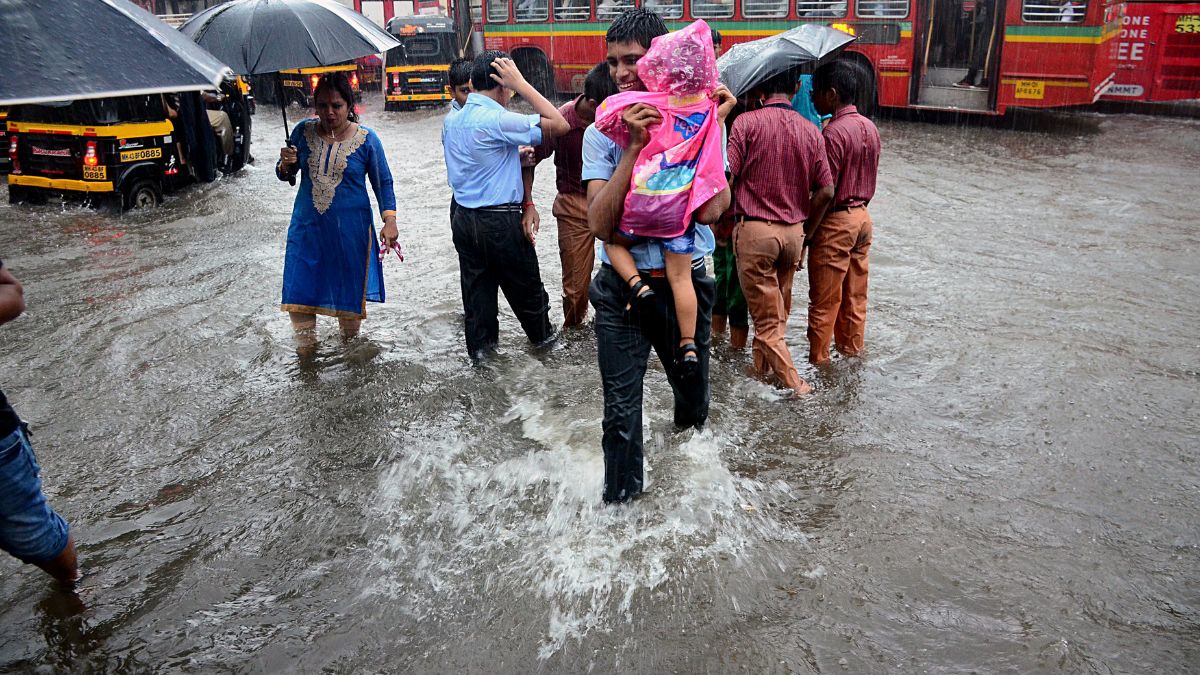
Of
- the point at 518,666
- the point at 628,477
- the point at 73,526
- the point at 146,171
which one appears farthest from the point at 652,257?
the point at 146,171

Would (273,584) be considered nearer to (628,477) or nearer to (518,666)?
(518,666)

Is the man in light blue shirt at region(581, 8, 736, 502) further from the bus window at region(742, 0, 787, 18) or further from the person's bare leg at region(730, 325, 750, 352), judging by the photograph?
the bus window at region(742, 0, 787, 18)

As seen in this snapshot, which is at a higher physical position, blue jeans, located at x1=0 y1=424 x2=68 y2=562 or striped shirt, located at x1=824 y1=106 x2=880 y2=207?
striped shirt, located at x1=824 y1=106 x2=880 y2=207

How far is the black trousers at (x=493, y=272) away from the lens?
486 cm

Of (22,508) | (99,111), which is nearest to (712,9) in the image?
(99,111)

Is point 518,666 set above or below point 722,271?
below

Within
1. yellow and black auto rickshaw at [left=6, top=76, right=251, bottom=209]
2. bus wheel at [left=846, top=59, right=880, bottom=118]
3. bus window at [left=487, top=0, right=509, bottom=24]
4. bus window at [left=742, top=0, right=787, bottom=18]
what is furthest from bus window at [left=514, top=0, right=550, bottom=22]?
yellow and black auto rickshaw at [left=6, top=76, right=251, bottom=209]

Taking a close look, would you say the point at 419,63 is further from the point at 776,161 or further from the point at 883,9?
the point at 776,161

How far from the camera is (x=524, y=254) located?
5.00 m

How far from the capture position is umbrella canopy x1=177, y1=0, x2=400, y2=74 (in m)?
4.55

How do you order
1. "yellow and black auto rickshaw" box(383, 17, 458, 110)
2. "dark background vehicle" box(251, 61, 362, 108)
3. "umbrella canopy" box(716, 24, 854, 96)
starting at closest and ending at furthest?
"umbrella canopy" box(716, 24, 854, 96)
"yellow and black auto rickshaw" box(383, 17, 458, 110)
"dark background vehicle" box(251, 61, 362, 108)

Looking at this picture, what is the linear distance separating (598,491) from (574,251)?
2150 mm

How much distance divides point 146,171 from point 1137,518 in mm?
9723

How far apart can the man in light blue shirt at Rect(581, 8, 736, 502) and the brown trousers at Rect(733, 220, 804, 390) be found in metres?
1.05
